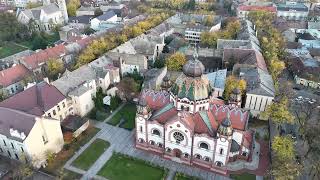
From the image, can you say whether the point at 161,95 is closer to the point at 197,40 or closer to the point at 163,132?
the point at 163,132

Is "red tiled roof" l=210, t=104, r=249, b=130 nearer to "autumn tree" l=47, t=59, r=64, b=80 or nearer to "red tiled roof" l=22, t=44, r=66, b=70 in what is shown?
"autumn tree" l=47, t=59, r=64, b=80

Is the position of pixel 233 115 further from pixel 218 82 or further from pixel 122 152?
pixel 122 152

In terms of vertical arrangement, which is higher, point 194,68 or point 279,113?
point 194,68

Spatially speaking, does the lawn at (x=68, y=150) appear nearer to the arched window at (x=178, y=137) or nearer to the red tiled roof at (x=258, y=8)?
the arched window at (x=178, y=137)

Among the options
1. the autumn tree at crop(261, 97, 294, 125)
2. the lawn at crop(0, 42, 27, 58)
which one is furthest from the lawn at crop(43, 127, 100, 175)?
the lawn at crop(0, 42, 27, 58)

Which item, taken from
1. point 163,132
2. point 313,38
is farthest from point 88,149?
point 313,38

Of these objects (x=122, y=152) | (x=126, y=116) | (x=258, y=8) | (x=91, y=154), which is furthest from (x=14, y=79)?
(x=258, y=8)
